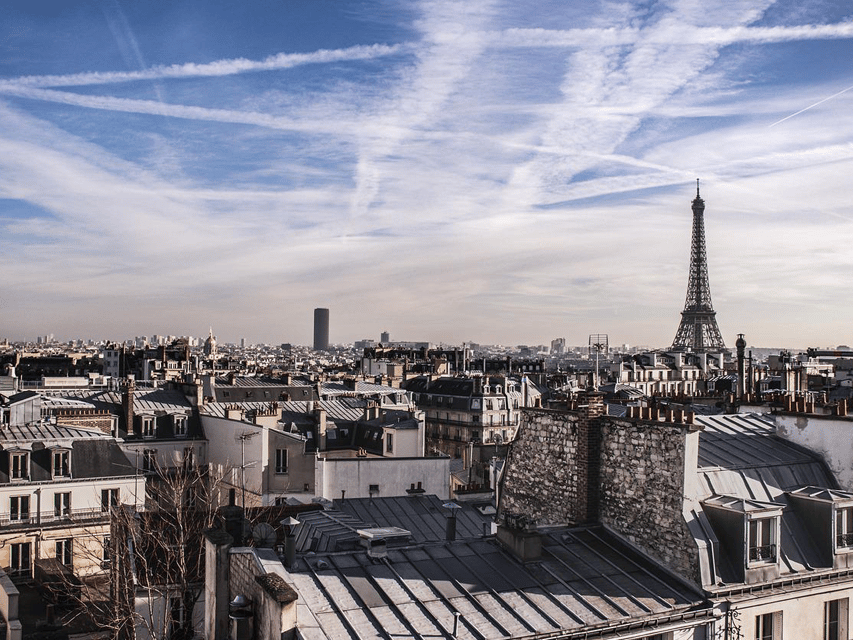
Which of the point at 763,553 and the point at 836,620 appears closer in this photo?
the point at 763,553

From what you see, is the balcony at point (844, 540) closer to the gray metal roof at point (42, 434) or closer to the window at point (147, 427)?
the gray metal roof at point (42, 434)

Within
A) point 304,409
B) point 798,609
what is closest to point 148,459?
point 304,409

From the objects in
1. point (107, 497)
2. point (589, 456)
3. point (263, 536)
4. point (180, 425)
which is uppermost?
point (589, 456)

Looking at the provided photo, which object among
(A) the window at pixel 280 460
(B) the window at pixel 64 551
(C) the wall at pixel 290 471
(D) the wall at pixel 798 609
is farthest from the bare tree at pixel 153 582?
(D) the wall at pixel 798 609

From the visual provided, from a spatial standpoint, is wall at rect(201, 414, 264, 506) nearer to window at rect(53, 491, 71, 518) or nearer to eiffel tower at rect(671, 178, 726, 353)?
window at rect(53, 491, 71, 518)

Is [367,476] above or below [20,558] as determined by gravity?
above

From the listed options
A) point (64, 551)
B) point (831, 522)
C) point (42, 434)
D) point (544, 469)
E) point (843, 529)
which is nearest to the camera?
point (831, 522)

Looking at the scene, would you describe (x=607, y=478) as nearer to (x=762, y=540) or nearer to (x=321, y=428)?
(x=762, y=540)

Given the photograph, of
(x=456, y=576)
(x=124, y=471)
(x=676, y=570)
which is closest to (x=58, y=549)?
(x=124, y=471)
